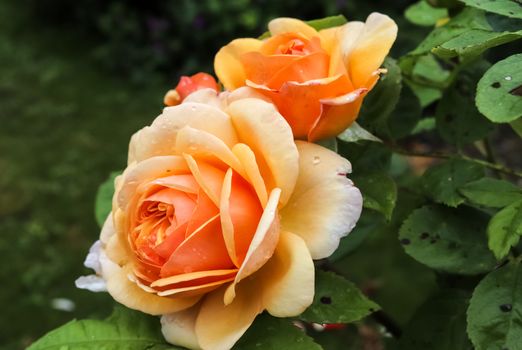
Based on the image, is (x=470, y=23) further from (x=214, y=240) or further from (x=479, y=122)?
(x=214, y=240)

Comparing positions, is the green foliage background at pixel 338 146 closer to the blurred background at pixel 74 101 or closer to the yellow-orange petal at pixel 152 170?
the blurred background at pixel 74 101

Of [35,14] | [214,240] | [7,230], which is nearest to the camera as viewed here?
[214,240]

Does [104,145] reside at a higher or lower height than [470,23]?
lower

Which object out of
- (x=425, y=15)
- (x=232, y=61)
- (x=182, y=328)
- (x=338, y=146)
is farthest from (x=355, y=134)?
(x=425, y=15)

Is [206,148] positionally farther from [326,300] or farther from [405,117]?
[405,117]

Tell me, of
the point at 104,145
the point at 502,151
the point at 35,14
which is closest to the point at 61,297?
the point at 104,145

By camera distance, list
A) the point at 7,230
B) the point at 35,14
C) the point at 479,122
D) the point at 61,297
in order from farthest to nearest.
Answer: the point at 35,14, the point at 7,230, the point at 61,297, the point at 479,122

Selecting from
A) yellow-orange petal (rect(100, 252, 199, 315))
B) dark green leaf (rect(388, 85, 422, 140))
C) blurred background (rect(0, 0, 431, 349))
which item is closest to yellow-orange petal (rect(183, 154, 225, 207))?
yellow-orange petal (rect(100, 252, 199, 315))
